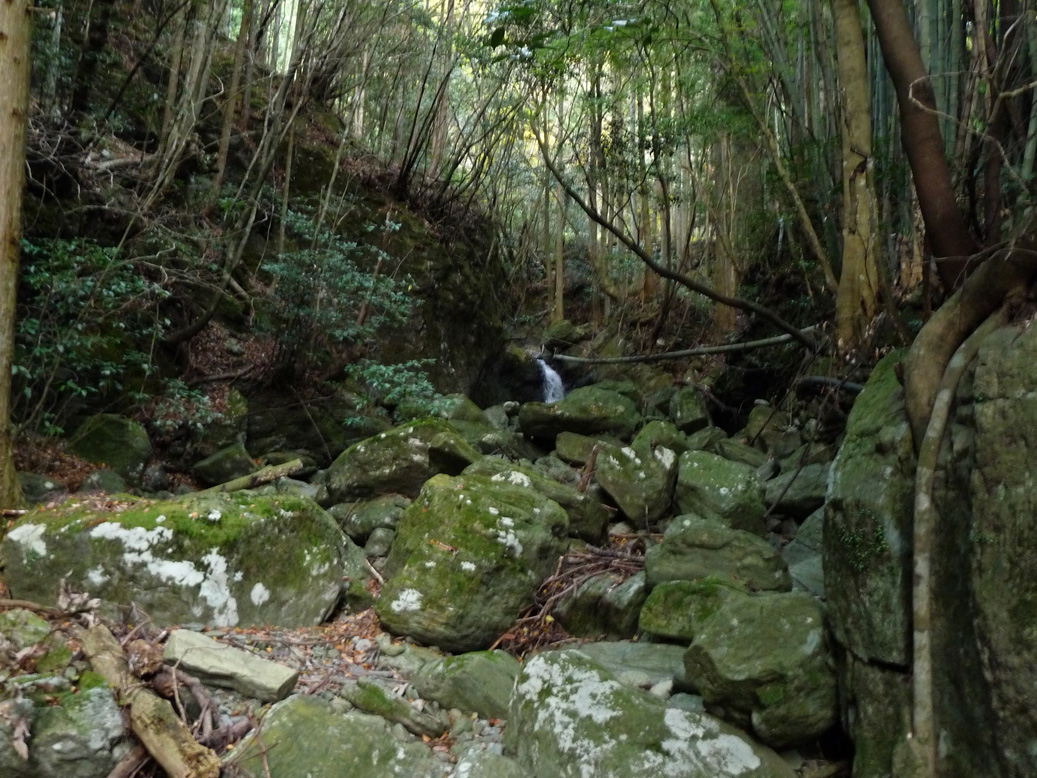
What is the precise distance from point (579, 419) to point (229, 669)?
267 inches

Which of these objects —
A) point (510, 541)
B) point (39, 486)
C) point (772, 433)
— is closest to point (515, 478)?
point (510, 541)

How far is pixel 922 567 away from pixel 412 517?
3485mm

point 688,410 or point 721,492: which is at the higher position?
point 688,410

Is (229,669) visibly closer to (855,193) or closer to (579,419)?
(855,193)

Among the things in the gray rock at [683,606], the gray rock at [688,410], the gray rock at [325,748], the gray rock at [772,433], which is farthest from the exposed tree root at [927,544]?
the gray rock at [688,410]

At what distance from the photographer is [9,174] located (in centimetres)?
468

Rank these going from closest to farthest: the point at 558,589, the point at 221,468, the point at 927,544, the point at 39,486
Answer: the point at 927,544 → the point at 558,589 → the point at 39,486 → the point at 221,468

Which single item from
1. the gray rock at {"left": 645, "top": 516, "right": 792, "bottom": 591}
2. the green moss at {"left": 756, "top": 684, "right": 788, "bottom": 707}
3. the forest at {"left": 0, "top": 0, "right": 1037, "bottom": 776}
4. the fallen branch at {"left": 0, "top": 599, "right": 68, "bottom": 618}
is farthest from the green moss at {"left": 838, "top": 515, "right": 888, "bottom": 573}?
the fallen branch at {"left": 0, "top": 599, "right": 68, "bottom": 618}

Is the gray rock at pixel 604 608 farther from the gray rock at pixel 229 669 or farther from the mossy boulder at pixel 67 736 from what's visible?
the mossy boulder at pixel 67 736

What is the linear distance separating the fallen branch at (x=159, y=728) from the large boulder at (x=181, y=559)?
946mm

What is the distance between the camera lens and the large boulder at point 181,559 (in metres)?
4.09

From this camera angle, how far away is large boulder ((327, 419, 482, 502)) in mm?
7164

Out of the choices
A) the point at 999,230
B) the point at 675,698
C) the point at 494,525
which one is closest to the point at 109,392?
the point at 494,525

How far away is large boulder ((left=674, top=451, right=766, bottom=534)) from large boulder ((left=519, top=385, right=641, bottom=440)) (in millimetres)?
3214
